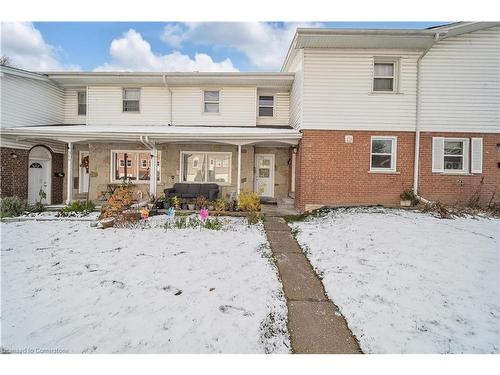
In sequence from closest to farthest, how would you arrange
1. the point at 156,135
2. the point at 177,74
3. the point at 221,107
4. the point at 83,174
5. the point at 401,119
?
the point at 401,119, the point at 156,135, the point at 177,74, the point at 221,107, the point at 83,174

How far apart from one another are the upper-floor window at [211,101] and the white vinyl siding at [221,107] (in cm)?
21

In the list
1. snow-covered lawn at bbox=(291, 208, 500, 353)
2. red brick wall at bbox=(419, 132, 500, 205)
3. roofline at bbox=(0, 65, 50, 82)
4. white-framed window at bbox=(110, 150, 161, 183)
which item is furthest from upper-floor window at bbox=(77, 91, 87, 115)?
red brick wall at bbox=(419, 132, 500, 205)

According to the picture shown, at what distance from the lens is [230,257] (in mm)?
5602

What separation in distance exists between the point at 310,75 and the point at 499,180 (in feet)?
26.8

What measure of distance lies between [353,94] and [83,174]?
13.6m

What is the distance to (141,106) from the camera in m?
12.8

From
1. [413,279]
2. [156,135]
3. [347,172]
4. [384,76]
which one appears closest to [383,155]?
[347,172]

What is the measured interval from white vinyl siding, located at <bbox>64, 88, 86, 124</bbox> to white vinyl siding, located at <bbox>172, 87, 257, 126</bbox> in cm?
523

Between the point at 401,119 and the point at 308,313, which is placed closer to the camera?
the point at 308,313

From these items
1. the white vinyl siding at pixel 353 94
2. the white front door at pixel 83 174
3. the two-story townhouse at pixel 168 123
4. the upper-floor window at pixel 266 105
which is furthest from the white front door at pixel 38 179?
the white vinyl siding at pixel 353 94

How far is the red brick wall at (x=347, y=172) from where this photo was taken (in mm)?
9758

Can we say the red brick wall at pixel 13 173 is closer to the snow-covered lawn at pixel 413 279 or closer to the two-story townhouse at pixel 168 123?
the two-story townhouse at pixel 168 123

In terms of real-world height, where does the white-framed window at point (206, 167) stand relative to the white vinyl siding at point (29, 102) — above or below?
below

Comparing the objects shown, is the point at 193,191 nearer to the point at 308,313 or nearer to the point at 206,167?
the point at 206,167
